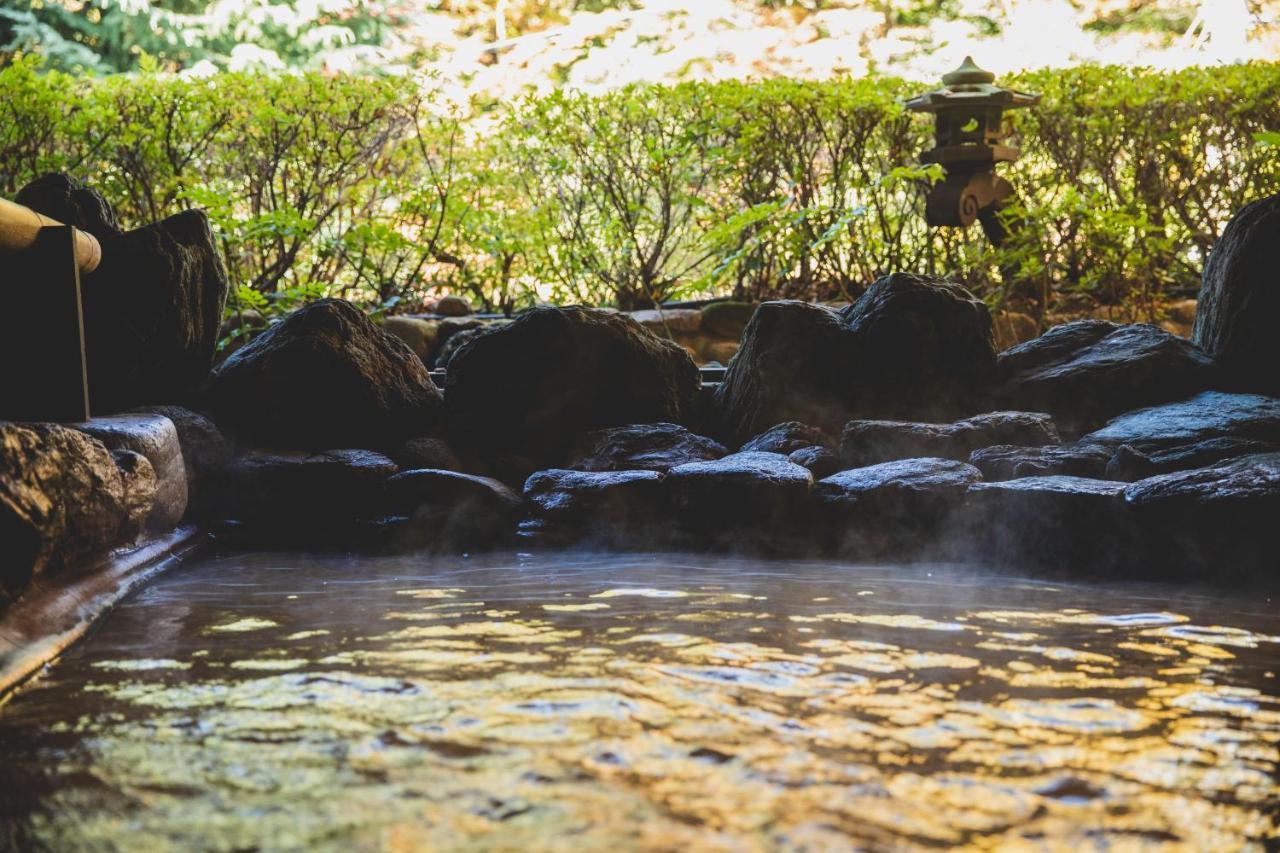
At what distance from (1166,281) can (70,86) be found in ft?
29.8

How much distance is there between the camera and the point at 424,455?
653 centimetres

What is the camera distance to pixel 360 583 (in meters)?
4.85

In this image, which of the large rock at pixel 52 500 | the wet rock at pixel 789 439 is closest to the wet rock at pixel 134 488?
the large rock at pixel 52 500

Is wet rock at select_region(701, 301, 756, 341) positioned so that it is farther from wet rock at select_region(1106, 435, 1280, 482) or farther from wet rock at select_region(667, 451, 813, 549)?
wet rock at select_region(1106, 435, 1280, 482)

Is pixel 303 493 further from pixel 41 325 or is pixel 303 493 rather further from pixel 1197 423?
pixel 1197 423

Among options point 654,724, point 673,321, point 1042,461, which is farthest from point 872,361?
point 654,724

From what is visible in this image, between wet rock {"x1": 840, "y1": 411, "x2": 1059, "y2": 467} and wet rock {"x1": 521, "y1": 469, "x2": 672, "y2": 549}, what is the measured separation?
1.11 meters

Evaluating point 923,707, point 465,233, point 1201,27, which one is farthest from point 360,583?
point 1201,27

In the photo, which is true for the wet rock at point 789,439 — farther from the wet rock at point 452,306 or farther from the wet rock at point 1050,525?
the wet rock at point 452,306

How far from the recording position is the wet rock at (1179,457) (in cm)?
542

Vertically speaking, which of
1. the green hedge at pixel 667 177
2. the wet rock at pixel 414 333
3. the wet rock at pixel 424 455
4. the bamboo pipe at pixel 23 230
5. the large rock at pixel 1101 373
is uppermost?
the green hedge at pixel 667 177

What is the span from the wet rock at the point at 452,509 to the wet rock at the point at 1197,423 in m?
3.01

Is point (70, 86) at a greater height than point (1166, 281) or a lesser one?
greater

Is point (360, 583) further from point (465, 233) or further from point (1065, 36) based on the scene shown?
point (1065, 36)
